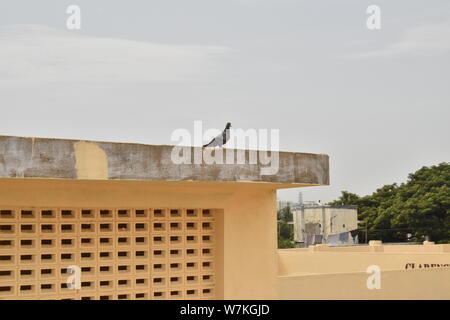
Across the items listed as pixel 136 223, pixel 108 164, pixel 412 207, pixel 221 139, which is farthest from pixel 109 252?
pixel 412 207

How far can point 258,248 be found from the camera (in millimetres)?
7930

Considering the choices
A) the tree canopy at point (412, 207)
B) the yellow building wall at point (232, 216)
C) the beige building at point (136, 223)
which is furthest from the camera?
the tree canopy at point (412, 207)

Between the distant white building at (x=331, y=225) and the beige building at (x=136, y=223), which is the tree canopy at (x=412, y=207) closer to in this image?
the distant white building at (x=331, y=225)

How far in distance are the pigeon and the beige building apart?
0.25m

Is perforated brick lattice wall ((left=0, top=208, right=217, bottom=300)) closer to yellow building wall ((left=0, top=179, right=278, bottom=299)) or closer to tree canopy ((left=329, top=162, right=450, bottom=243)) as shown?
yellow building wall ((left=0, top=179, right=278, bottom=299))

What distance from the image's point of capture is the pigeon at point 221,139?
6.96 metres

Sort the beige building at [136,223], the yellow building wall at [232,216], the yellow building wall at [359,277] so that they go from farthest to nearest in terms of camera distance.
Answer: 1. the yellow building wall at [359,277]
2. the yellow building wall at [232,216]
3. the beige building at [136,223]

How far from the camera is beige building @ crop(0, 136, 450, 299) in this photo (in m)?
6.34

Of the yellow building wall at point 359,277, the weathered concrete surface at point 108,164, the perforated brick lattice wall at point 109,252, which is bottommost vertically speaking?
the yellow building wall at point 359,277

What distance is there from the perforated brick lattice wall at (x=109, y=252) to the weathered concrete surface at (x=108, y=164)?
1.00 metres

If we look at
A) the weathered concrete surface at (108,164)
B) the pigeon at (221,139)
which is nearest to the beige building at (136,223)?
the weathered concrete surface at (108,164)

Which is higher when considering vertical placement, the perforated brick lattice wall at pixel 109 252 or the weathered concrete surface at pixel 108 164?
the weathered concrete surface at pixel 108 164

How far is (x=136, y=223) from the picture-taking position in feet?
24.6
